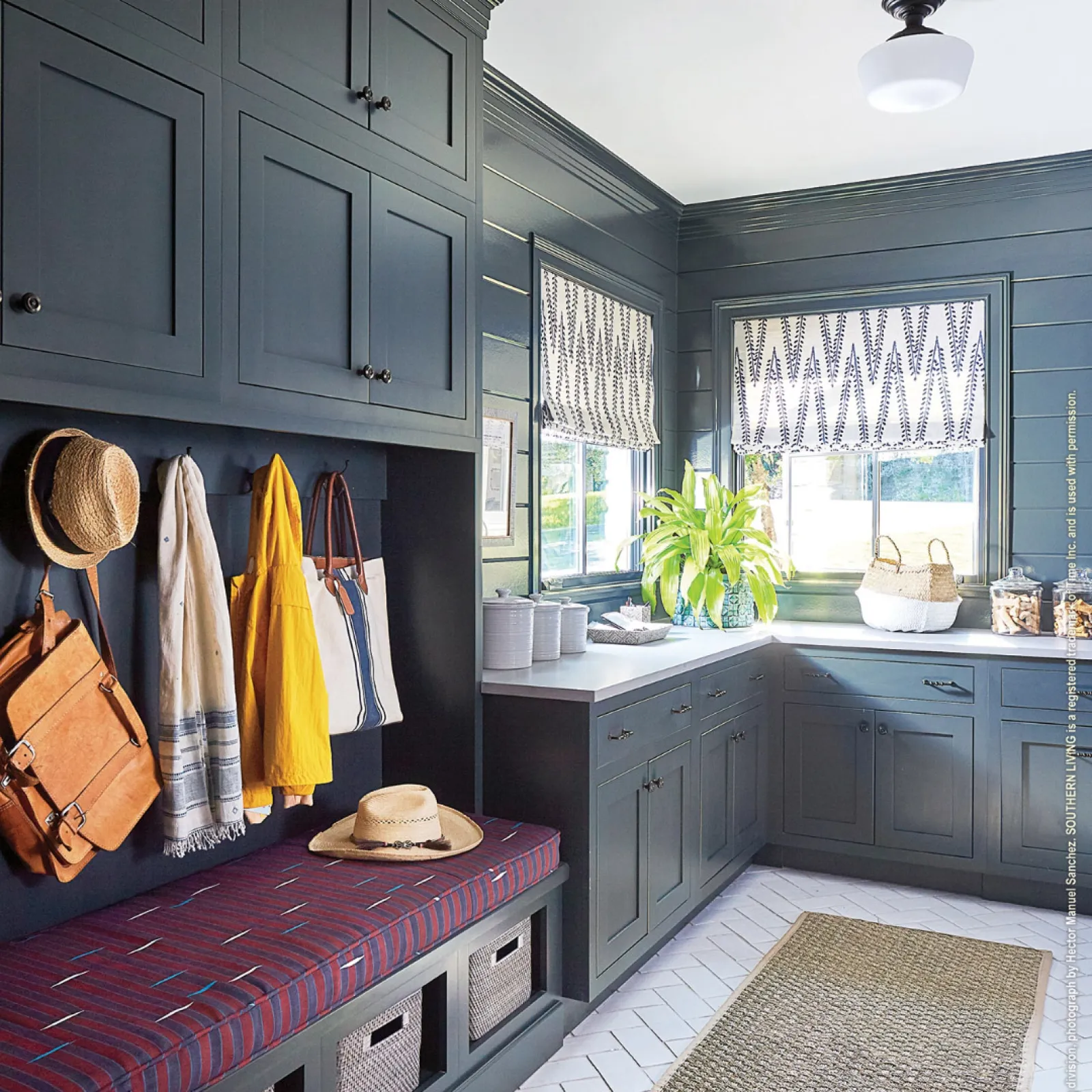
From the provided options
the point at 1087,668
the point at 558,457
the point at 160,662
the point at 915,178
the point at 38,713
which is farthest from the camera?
the point at 915,178

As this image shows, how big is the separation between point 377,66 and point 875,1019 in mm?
2721

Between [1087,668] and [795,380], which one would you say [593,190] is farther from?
[1087,668]

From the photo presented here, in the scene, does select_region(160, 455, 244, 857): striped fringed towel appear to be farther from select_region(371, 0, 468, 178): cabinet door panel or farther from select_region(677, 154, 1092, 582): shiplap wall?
select_region(677, 154, 1092, 582): shiplap wall

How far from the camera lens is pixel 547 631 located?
3252mm

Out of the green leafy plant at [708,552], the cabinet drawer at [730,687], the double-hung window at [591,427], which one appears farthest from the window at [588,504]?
the cabinet drawer at [730,687]

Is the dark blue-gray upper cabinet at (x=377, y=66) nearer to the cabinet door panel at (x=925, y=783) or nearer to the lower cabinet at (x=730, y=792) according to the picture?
the lower cabinet at (x=730, y=792)

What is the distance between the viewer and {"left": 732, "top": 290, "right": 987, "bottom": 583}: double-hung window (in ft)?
14.3

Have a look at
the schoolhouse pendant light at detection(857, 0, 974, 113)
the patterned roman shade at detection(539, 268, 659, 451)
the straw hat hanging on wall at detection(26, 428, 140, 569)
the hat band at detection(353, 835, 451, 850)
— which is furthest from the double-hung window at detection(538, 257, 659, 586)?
the straw hat hanging on wall at detection(26, 428, 140, 569)

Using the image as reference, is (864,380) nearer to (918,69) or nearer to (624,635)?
(624,635)

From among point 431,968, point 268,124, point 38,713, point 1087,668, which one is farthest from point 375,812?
point 1087,668

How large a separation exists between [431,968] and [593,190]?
118 inches

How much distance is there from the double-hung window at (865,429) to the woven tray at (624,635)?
1192mm

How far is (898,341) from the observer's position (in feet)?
14.7

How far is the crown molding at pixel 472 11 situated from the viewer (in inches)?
103
